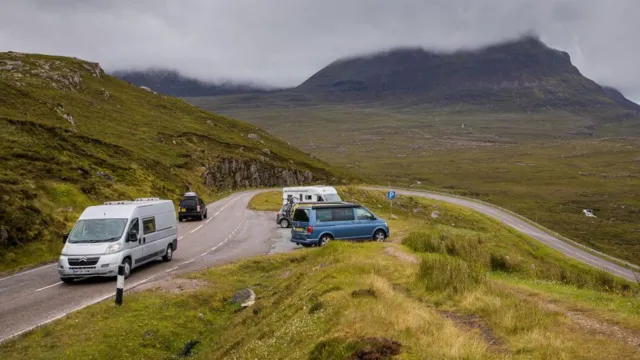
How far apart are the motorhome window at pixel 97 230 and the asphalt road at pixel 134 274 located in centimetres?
172

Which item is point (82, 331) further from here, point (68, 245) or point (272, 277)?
point (272, 277)

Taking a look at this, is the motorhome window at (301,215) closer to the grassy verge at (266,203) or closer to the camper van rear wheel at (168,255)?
the camper van rear wheel at (168,255)

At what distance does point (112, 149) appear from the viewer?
53031 mm

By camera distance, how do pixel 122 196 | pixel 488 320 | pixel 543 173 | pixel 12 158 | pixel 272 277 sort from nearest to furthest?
pixel 488 320, pixel 272 277, pixel 12 158, pixel 122 196, pixel 543 173

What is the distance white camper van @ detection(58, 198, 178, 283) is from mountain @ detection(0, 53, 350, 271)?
5.77 m

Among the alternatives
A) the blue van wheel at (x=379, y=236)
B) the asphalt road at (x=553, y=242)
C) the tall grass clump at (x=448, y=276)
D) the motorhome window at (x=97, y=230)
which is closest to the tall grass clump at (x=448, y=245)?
the blue van wheel at (x=379, y=236)

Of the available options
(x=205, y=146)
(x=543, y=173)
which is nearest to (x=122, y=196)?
(x=205, y=146)

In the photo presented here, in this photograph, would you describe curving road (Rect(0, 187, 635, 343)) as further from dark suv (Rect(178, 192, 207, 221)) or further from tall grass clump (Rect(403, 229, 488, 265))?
tall grass clump (Rect(403, 229, 488, 265))

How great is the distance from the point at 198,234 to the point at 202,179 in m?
36.3

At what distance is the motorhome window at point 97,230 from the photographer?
60.4 feet

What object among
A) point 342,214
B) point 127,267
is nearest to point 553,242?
point 342,214

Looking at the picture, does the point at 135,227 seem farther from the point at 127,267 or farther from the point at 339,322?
the point at 339,322

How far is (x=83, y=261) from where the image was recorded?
17453mm

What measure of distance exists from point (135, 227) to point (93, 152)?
1225 inches
